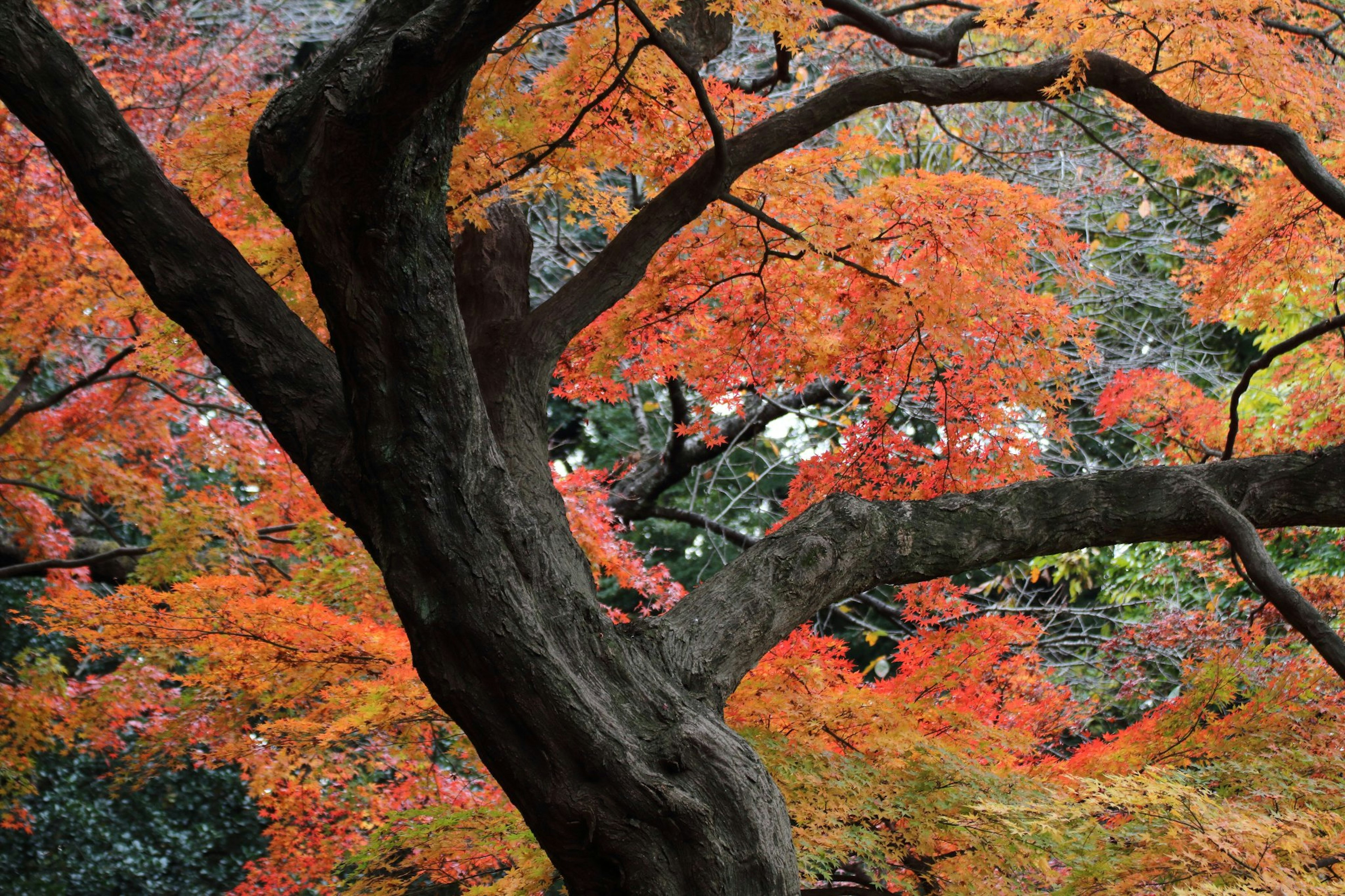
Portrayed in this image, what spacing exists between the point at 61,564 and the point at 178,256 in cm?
461

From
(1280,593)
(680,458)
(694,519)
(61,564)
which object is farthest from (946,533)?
(61,564)

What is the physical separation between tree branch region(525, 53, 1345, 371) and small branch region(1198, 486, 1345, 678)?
126 centimetres

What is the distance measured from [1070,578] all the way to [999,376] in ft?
18.7

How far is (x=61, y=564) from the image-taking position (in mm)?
6164

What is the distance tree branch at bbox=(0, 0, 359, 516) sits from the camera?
7.98ft

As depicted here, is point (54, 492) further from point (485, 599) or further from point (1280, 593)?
point (1280, 593)

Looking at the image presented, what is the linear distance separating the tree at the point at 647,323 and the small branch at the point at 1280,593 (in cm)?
1

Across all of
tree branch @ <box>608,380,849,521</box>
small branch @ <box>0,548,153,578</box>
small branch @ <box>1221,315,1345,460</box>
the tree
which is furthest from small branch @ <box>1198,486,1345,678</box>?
small branch @ <box>0,548,153,578</box>

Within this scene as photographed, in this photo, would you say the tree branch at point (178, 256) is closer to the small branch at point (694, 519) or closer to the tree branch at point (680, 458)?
the tree branch at point (680, 458)

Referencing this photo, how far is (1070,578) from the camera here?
30.5ft

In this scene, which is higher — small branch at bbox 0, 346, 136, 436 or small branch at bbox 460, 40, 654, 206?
small branch at bbox 0, 346, 136, 436

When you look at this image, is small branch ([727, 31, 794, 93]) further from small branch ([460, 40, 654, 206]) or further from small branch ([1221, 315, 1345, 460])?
small branch ([1221, 315, 1345, 460])

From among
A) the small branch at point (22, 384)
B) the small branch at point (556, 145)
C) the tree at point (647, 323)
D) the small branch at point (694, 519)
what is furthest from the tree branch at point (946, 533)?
the small branch at point (22, 384)

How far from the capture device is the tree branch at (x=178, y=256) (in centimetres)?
243
